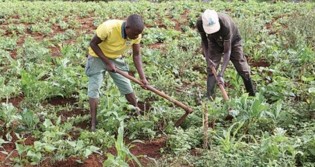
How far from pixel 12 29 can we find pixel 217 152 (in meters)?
7.27

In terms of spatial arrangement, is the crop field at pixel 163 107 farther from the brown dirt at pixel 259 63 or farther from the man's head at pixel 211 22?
the man's head at pixel 211 22

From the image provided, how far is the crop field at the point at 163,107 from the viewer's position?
435 cm

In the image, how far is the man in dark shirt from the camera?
17.7ft

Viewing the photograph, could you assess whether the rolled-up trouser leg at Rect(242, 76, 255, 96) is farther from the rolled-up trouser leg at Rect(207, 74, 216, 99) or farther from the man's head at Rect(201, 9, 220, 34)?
the man's head at Rect(201, 9, 220, 34)

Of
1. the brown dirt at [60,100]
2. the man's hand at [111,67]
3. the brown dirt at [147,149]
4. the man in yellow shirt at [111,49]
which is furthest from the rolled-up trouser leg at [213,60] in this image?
the brown dirt at [60,100]

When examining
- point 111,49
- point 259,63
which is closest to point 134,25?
point 111,49

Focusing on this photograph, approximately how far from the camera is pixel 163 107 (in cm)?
563

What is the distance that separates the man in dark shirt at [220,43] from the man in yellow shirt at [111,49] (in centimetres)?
89

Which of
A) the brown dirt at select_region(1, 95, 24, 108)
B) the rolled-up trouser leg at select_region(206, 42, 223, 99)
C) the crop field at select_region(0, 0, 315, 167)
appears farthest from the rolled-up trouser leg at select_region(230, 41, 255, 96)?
the brown dirt at select_region(1, 95, 24, 108)

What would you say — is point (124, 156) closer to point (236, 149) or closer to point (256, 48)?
point (236, 149)

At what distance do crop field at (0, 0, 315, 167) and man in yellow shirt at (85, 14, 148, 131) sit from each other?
0.25 meters

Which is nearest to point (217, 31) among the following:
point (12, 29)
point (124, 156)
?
point (124, 156)

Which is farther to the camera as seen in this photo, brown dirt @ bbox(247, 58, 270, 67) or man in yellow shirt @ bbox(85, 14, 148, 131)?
brown dirt @ bbox(247, 58, 270, 67)

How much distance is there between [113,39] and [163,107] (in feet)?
3.70
